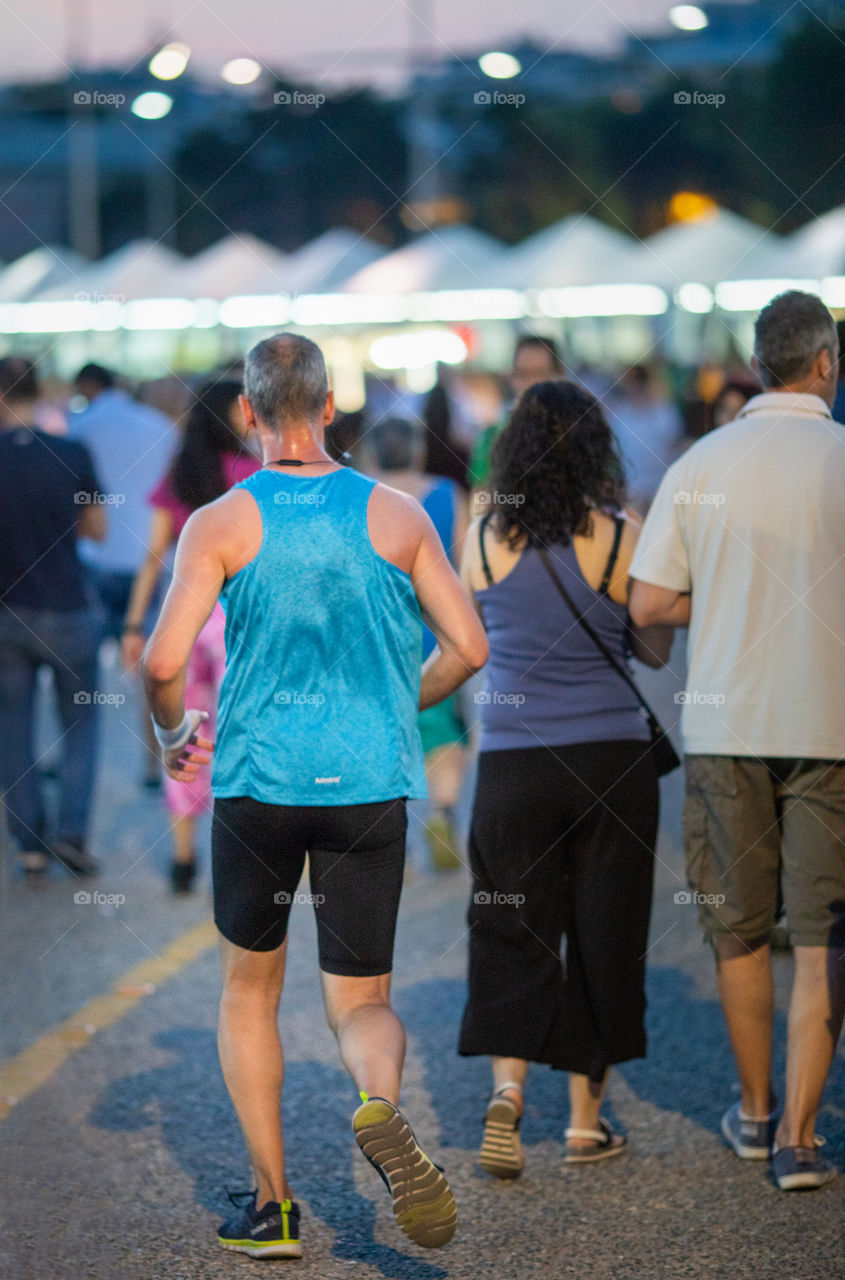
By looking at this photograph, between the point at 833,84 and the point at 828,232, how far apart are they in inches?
1021

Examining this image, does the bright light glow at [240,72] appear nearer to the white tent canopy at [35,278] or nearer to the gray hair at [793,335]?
the white tent canopy at [35,278]

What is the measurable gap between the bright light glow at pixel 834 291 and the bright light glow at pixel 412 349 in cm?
829

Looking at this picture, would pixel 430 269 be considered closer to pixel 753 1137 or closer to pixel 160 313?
pixel 160 313

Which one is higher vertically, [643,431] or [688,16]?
[688,16]

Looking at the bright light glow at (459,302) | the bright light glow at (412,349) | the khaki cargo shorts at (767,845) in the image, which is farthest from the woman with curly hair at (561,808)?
the bright light glow at (412,349)

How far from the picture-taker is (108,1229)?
379cm

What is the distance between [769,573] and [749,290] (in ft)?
49.0

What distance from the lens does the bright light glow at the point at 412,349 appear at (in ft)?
83.8

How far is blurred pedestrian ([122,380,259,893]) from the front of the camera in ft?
22.2

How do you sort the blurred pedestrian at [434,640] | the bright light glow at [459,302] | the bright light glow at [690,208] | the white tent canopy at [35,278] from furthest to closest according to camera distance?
the white tent canopy at [35,278] → the bright light glow at [459,302] → the bright light glow at [690,208] → the blurred pedestrian at [434,640]

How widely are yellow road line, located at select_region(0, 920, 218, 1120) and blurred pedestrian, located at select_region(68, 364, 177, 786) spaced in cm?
295

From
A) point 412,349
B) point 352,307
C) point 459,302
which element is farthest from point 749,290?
point 412,349

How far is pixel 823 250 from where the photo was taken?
673 inches

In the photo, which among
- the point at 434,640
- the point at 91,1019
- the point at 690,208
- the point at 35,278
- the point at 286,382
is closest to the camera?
the point at 286,382
